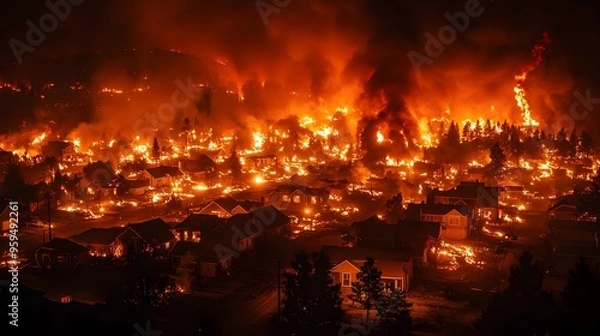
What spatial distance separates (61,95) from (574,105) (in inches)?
1688

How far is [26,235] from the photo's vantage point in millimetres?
21219

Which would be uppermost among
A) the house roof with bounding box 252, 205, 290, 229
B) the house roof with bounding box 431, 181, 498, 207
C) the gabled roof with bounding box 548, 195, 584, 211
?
the house roof with bounding box 431, 181, 498, 207

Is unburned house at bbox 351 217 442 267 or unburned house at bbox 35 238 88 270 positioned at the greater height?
unburned house at bbox 351 217 442 267

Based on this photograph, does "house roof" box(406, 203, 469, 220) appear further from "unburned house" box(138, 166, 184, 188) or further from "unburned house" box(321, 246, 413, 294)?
"unburned house" box(138, 166, 184, 188)

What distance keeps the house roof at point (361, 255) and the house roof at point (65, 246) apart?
310 inches

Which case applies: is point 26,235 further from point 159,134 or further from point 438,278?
point 159,134

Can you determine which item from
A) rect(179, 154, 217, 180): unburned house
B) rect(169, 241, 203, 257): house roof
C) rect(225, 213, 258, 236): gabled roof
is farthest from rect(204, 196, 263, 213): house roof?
rect(179, 154, 217, 180): unburned house

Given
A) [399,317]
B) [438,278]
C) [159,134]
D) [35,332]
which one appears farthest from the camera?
[159,134]

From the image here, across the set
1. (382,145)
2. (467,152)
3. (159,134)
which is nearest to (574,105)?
(467,152)

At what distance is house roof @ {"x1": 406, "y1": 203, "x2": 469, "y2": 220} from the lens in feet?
70.0

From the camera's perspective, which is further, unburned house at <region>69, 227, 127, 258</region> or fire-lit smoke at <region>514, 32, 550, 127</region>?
fire-lit smoke at <region>514, 32, 550, 127</region>

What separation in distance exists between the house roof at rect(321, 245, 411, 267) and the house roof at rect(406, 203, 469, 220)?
210 inches

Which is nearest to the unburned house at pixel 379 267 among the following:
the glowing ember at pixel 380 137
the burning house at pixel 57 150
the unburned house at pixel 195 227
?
the unburned house at pixel 195 227

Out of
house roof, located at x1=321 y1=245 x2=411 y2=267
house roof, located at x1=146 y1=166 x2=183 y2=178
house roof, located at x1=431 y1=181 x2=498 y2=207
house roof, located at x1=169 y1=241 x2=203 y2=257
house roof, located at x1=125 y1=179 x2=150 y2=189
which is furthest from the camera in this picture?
house roof, located at x1=146 y1=166 x2=183 y2=178
